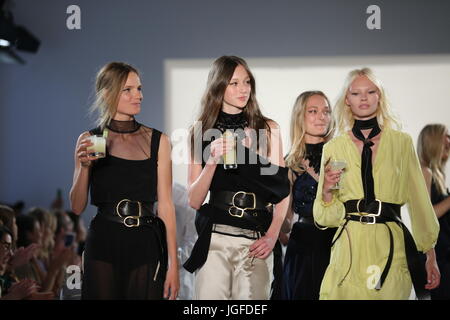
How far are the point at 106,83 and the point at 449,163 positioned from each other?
2.22m

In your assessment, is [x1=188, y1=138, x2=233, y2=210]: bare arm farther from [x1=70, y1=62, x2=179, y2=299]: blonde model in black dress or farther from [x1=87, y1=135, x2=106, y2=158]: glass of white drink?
[x1=87, y1=135, x2=106, y2=158]: glass of white drink

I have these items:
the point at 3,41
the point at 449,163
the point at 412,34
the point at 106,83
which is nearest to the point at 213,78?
the point at 106,83

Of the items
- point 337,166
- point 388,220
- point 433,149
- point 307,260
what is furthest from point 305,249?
point 433,149

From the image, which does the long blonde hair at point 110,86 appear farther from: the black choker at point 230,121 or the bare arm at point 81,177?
the black choker at point 230,121

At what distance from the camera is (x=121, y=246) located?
3.61 metres

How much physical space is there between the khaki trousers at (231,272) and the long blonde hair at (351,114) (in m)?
0.70

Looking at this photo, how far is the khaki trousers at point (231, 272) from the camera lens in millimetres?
3584

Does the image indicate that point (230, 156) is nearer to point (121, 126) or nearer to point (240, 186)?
point (240, 186)

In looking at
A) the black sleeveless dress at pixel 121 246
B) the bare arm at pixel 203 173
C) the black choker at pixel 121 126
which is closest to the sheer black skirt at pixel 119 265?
the black sleeveless dress at pixel 121 246

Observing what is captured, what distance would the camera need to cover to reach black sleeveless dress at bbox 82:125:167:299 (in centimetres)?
361

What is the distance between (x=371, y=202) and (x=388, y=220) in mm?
108

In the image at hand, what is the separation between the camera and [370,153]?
11.8 ft

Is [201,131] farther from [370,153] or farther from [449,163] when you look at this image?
[449,163]

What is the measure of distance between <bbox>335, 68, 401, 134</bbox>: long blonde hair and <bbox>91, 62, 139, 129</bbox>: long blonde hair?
3.18 feet
